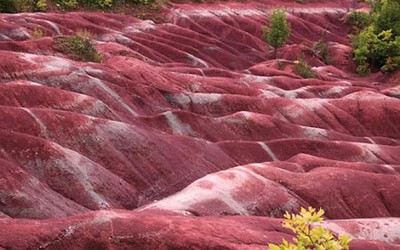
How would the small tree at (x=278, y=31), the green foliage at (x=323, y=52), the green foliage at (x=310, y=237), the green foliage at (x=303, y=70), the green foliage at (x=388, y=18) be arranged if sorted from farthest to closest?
the green foliage at (x=323, y=52)
the small tree at (x=278, y=31)
the green foliage at (x=388, y=18)
the green foliage at (x=303, y=70)
the green foliage at (x=310, y=237)

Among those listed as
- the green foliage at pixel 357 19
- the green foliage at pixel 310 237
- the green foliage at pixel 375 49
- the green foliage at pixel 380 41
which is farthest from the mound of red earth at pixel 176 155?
the green foliage at pixel 357 19

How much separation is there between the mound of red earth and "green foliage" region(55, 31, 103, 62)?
87 centimetres

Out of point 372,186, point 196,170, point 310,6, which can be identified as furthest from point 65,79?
point 310,6

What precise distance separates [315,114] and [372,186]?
17455mm

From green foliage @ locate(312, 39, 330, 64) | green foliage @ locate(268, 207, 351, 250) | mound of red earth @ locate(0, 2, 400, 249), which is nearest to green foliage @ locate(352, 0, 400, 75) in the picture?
green foliage @ locate(312, 39, 330, 64)

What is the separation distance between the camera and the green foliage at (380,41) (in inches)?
3093

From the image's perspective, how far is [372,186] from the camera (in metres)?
31.4

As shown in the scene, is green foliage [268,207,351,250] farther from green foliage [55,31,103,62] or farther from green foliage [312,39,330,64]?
green foliage [312,39,330,64]

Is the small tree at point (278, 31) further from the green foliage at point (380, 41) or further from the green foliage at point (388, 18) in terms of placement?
the green foliage at point (388, 18)

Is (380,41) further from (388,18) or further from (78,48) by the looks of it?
(78,48)

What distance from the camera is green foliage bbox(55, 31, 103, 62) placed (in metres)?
47.5

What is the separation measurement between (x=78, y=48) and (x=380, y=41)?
1982 inches

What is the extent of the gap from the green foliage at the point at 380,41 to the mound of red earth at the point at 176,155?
2131 centimetres

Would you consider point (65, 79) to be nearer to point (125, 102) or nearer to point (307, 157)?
point (125, 102)
